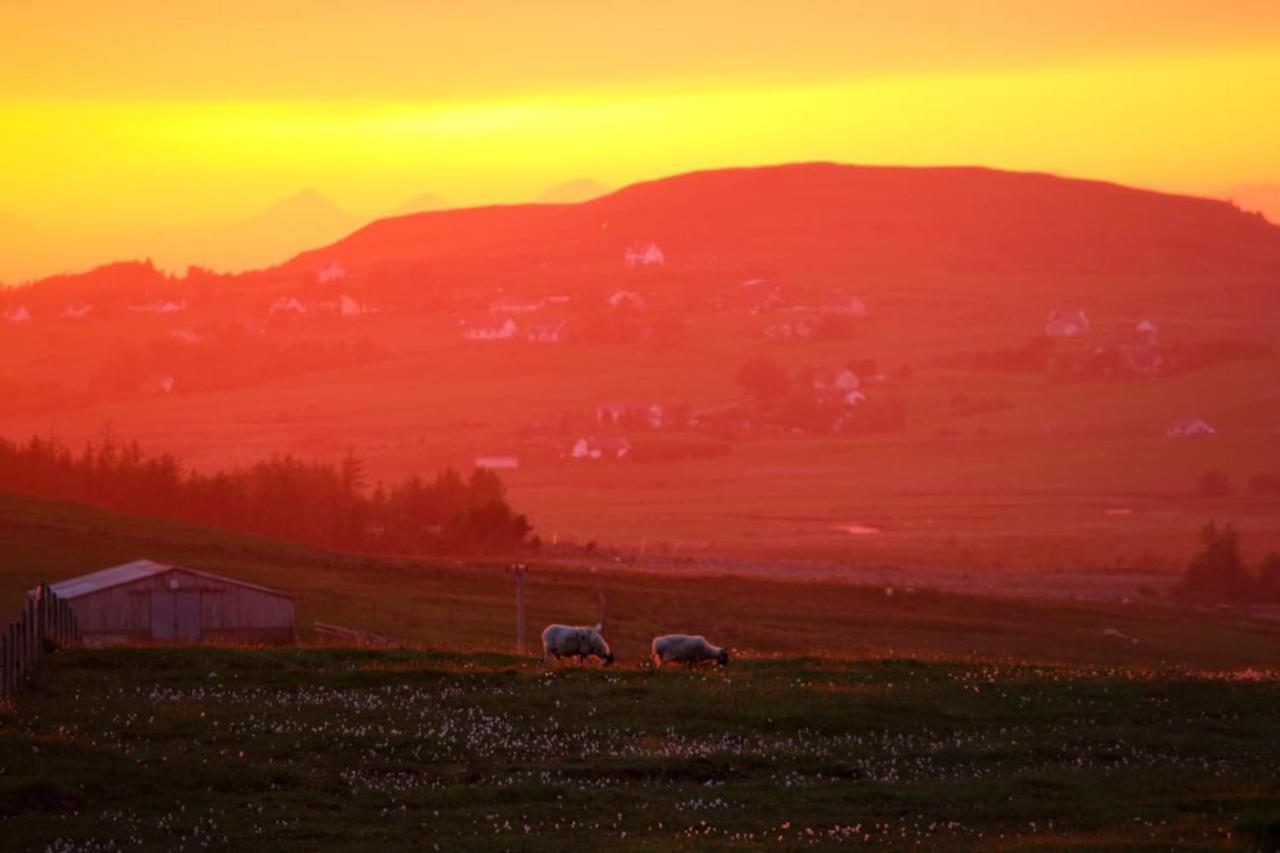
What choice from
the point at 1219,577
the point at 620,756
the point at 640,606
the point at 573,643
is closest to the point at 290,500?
the point at 640,606

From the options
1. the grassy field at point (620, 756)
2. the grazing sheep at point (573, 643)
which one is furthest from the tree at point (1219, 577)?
the grazing sheep at point (573, 643)

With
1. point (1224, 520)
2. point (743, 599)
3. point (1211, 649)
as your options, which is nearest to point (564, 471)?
point (1224, 520)

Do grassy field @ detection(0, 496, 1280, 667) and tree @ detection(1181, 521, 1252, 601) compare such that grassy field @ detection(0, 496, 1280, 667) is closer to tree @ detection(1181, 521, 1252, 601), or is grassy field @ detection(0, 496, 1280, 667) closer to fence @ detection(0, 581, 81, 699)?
tree @ detection(1181, 521, 1252, 601)

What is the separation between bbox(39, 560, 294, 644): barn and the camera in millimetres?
54469

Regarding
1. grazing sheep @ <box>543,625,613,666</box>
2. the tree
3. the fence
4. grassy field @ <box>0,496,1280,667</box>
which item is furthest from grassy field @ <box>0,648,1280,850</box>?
the tree

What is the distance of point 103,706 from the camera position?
25781mm

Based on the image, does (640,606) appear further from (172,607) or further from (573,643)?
(573,643)

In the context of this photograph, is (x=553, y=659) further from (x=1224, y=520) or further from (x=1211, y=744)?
(x=1224, y=520)

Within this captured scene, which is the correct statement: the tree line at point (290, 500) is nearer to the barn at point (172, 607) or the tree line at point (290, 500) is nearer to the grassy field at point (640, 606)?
the grassy field at point (640, 606)

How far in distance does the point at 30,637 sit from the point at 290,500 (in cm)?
9255

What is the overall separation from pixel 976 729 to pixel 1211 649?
50848mm

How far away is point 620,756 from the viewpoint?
23.2 metres

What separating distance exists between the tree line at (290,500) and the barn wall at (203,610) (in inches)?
2082

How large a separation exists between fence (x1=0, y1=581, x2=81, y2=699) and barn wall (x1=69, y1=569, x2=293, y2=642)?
14.7m
